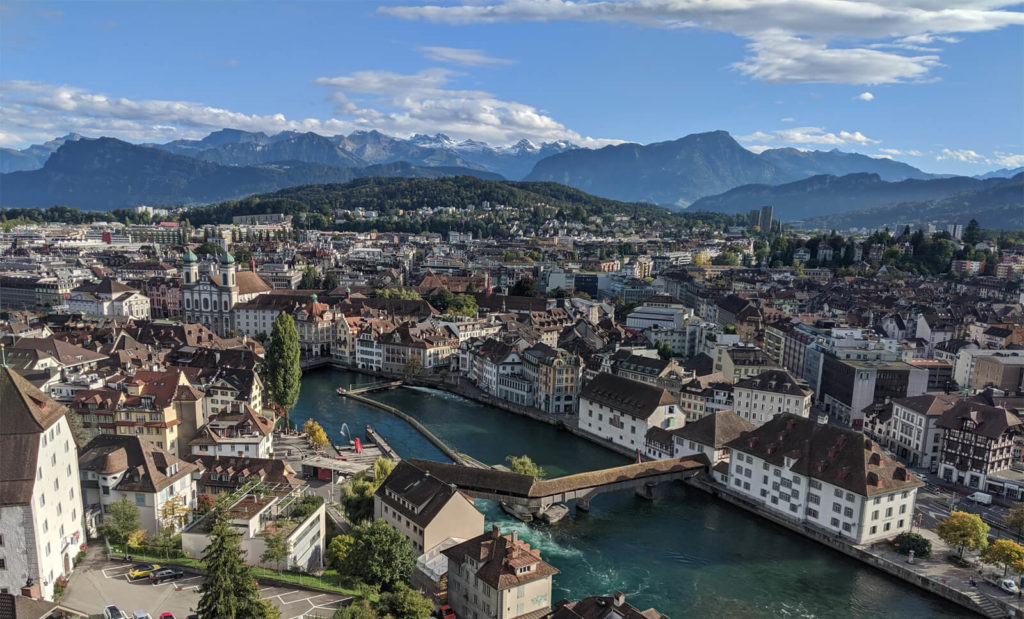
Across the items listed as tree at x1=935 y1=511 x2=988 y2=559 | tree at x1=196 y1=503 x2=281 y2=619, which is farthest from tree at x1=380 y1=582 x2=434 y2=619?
tree at x1=935 y1=511 x2=988 y2=559

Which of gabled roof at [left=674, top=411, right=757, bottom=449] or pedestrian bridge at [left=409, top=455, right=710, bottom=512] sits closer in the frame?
pedestrian bridge at [left=409, top=455, right=710, bottom=512]

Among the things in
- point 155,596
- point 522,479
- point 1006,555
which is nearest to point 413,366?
point 522,479

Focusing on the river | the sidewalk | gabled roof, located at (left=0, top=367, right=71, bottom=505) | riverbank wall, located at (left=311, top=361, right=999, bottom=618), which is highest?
gabled roof, located at (left=0, top=367, right=71, bottom=505)

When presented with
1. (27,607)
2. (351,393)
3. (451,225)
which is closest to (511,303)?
(351,393)

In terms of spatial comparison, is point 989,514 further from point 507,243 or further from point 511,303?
point 507,243

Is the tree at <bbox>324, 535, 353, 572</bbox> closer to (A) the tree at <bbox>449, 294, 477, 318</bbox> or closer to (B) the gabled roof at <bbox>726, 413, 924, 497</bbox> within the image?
(B) the gabled roof at <bbox>726, 413, 924, 497</bbox>

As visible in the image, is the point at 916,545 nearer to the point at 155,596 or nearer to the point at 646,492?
the point at 646,492
